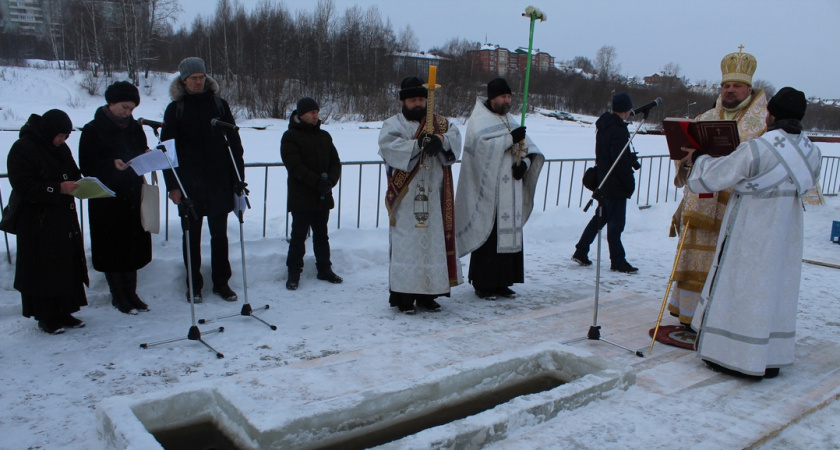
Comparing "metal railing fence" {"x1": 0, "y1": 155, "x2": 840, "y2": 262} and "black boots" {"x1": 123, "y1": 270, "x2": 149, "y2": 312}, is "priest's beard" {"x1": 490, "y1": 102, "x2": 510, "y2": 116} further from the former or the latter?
"black boots" {"x1": 123, "y1": 270, "x2": 149, "y2": 312}

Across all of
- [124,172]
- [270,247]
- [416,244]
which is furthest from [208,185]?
[416,244]

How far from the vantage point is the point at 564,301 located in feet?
17.9

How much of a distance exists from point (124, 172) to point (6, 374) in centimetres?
163

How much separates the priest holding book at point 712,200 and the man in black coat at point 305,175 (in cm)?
293

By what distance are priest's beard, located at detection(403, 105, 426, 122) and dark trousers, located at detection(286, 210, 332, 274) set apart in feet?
4.26

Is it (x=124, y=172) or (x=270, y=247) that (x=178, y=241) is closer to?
(x=270, y=247)

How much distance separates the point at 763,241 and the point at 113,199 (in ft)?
14.5

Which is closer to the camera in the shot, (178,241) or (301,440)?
(301,440)

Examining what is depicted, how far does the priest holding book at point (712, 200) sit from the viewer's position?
13.6 feet

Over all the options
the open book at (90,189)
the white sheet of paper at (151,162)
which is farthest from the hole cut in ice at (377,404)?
the open book at (90,189)

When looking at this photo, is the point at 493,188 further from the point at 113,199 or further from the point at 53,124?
the point at 53,124

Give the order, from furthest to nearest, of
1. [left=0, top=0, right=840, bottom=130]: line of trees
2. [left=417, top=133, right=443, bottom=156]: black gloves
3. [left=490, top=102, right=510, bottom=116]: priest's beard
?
[left=0, top=0, right=840, bottom=130]: line of trees, [left=490, top=102, right=510, bottom=116]: priest's beard, [left=417, top=133, right=443, bottom=156]: black gloves

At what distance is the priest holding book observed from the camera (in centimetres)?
414

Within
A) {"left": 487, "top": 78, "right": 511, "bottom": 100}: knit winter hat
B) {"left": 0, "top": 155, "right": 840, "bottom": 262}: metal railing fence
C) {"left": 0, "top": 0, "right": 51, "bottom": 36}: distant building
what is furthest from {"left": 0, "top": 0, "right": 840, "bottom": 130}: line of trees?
{"left": 487, "top": 78, "right": 511, "bottom": 100}: knit winter hat
